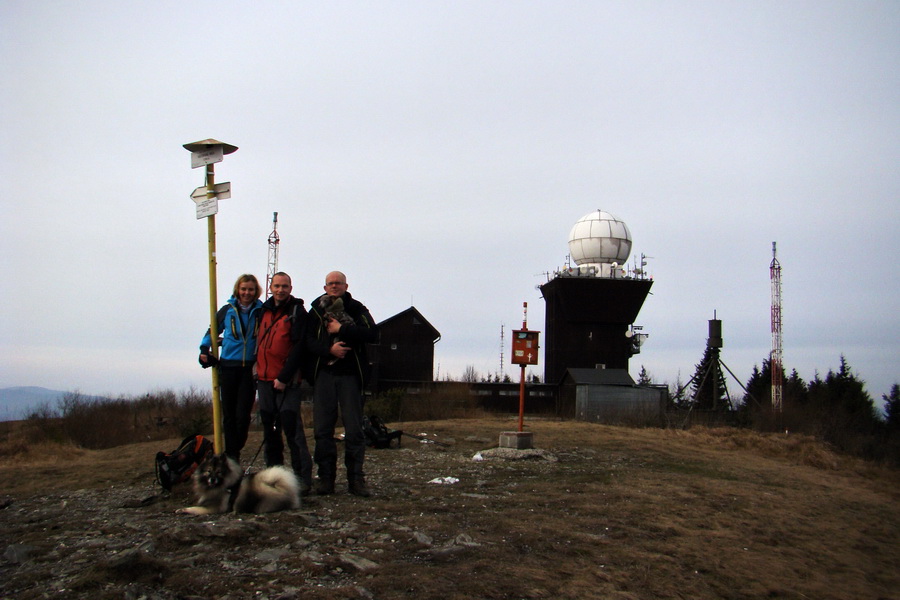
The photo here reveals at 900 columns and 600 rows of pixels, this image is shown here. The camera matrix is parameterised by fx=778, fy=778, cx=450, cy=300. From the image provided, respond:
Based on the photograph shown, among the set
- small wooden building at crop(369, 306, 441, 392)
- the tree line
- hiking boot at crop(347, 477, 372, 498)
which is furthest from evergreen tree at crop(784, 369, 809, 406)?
hiking boot at crop(347, 477, 372, 498)

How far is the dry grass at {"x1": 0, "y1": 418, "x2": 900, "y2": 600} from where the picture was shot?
15.3 ft

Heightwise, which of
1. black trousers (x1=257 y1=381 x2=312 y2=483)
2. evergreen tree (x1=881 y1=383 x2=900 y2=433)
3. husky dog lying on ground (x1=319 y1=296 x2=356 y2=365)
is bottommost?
evergreen tree (x1=881 y1=383 x2=900 y2=433)

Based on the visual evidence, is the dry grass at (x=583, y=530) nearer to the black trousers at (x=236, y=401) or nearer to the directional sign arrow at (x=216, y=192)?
the black trousers at (x=236, y=401)

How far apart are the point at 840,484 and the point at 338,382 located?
9151mm

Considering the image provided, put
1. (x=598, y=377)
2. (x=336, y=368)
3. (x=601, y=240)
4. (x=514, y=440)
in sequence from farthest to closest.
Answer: (x=601, y=240), (x=598, y=377), (x=514, y=440), (x=336, y=368)

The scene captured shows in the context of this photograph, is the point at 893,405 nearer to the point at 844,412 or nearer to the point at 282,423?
the point at 844,412

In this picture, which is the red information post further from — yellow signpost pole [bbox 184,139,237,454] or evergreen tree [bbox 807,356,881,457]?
evergreen tree [bbox 807,356,881,457]

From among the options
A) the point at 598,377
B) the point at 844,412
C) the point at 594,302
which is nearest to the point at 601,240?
the point at 594,302

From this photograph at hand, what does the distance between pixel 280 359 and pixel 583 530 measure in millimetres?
2927

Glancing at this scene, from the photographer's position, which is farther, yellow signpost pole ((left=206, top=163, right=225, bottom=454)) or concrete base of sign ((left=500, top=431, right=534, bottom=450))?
concrete base of sign ((left=500, top=431, right=534, bottom=450))

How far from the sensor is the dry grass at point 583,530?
466 centimetres

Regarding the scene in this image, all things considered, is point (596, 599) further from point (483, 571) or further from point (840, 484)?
point (840, 484)

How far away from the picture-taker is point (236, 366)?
22.6 ft

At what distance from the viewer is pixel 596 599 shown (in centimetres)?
457
